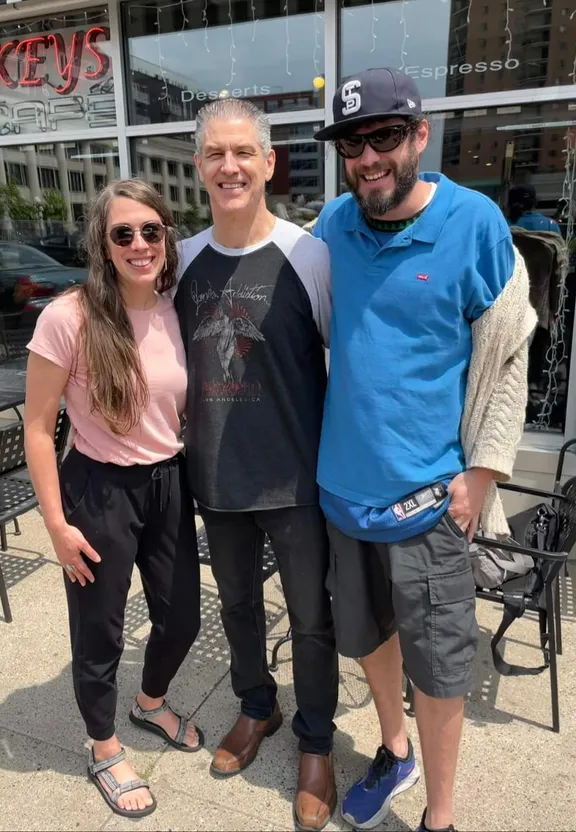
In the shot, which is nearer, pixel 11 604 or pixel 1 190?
pixel 11 604

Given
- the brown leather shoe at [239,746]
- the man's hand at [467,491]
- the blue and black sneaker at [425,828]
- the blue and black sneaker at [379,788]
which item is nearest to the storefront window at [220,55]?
the man's hand at [467,491]

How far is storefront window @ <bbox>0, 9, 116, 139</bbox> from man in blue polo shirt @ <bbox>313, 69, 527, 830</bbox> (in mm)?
3620

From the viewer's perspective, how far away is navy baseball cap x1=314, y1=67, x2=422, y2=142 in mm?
1530

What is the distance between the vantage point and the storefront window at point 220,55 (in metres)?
4.02

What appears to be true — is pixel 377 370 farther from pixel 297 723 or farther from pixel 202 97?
pixel 202 97

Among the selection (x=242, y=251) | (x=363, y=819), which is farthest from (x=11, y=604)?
(x=242, y=251)

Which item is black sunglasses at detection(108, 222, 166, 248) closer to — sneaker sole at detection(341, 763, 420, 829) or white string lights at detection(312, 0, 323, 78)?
sneaker sole at detection(341, 763, 420, 829)

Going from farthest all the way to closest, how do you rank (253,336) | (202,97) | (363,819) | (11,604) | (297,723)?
(202,97)
(11,604)
(297,723)
(363,819)
(253,336)

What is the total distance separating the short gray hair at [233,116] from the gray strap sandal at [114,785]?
1.94m

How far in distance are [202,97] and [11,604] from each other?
3413 mm

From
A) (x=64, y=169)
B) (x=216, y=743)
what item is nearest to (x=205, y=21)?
(x=64, y=169)

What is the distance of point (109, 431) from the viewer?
1856 mm

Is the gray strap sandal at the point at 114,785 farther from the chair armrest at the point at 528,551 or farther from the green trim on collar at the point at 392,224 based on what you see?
the green trim on collar at the point at 392,224

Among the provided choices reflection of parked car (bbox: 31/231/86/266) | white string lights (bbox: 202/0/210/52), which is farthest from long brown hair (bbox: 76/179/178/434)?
reflection of parked car (bbox: 31/231/86/266)
